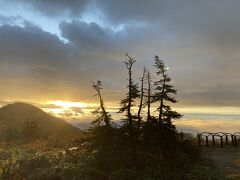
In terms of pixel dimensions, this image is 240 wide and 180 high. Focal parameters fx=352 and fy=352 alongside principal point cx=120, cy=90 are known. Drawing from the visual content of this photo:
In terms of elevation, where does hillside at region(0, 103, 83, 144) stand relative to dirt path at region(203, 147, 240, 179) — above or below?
above

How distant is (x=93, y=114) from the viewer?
103 feet

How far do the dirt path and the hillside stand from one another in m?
22.4

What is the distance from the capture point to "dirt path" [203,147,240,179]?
31.8 metres

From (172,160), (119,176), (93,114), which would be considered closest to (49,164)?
(93,114)

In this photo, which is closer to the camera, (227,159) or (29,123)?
(227,159)

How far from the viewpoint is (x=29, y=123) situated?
61062 mm

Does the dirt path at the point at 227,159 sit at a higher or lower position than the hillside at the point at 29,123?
lower

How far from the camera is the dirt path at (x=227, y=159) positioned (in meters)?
31.8

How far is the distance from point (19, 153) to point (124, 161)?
43.8ft

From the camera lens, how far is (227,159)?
39.6m

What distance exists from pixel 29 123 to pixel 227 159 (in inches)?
1385

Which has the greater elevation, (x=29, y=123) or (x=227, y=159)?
(x=29, y=123)

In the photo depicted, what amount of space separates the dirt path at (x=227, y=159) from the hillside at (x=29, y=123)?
73.4ft

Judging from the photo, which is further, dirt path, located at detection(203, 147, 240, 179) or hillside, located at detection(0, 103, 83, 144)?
hillside, located at detection(0, 103, 83, 144)
